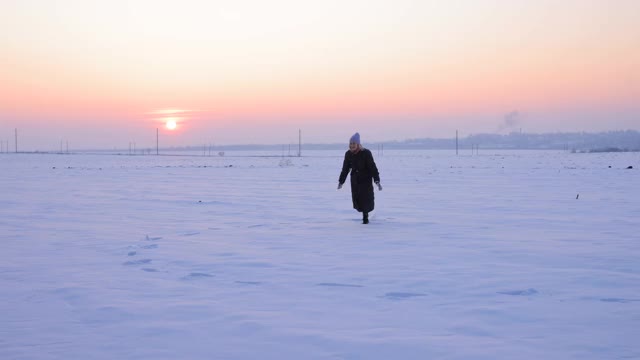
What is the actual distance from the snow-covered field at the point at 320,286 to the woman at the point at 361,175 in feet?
1.30

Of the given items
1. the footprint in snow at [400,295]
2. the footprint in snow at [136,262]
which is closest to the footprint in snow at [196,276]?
the footprint in snow at [136,262]

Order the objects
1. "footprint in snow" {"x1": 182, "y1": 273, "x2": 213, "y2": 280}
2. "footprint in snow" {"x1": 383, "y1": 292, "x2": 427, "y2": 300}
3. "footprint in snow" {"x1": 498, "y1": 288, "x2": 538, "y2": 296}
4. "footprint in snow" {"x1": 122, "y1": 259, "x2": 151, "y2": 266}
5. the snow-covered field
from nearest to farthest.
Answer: the snow-covered field, "footprint in snow" {"x1": 383, "y1": 292, "x2": 427, "y2": 300}, "footprint in snow" {"x1": 498, "y1": 288, "x2": 538, "y2": 296}, "footprint in snow" {"x1": 182, "y1": 273, "x2": 213, "y2": 280}, "footprint in snow" {"x1": 122, "y1": 259, "x2": 151, "y2": 266}

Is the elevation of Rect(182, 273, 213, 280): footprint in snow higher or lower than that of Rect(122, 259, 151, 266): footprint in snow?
lower

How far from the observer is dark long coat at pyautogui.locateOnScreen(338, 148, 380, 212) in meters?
11.5

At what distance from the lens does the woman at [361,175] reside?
11.5m

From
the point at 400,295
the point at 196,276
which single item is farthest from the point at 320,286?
the point at 196,276

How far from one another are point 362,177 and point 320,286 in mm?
5583

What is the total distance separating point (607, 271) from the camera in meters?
6.83

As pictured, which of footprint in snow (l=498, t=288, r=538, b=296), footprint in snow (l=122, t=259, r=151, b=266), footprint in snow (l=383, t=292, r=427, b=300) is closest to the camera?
footprint in snow (l=383, t=292, r=427, b=300)

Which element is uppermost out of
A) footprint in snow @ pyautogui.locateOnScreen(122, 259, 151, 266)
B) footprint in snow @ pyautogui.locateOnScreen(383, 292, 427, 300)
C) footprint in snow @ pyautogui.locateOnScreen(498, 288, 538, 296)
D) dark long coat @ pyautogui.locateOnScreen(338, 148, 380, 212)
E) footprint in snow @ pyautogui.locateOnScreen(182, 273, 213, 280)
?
dark long coat @ pyautogui.locateOnScreen(338, 148, 380, 212)

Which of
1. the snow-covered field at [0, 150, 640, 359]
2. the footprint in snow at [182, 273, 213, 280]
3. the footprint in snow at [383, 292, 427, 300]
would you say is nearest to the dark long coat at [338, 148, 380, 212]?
the snow-covered field at [0, 150, 640, 359]

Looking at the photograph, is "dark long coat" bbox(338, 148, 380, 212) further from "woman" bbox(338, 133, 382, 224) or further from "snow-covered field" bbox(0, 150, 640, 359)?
"snow-covered field" bbox(0, 150, 640, 359)

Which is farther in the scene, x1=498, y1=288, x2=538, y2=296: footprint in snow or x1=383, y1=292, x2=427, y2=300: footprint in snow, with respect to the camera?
x1=498, y1=288, x2=538, y2=296: footprint in snow

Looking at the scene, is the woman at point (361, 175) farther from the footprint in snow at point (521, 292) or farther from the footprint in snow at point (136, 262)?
the footprint in snow at point (521, 292)
